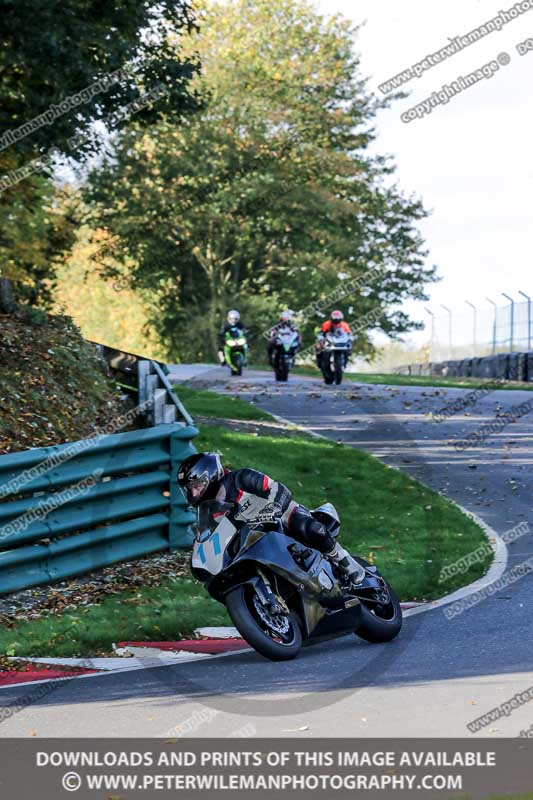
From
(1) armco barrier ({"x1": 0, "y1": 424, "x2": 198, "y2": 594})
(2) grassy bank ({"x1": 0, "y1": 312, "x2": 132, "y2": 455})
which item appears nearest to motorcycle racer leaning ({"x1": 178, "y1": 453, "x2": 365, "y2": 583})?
(1) armco barrier ({"x1": 0, "y1": 424, "x2": 198, "y2": 594})

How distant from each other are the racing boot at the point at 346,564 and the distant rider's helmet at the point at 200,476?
109 cm

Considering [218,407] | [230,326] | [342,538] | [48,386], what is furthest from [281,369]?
[342,538]

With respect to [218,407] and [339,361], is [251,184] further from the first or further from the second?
[218,407]

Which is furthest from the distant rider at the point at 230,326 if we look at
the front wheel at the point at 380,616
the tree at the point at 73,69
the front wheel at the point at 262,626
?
the front wheel at the point at 262,626

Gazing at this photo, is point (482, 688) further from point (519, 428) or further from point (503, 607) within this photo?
point (519, 428)

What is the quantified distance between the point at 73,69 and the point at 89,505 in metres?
11.0

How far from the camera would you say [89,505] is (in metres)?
12.0

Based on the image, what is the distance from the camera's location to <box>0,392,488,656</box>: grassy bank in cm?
995

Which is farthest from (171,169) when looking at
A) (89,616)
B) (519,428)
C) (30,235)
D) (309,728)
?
(309,728)

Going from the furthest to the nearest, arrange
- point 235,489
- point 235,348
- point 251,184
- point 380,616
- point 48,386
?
point 251,184 < point 235,348 < point 48,386 < point 380,616 < point 235,489
